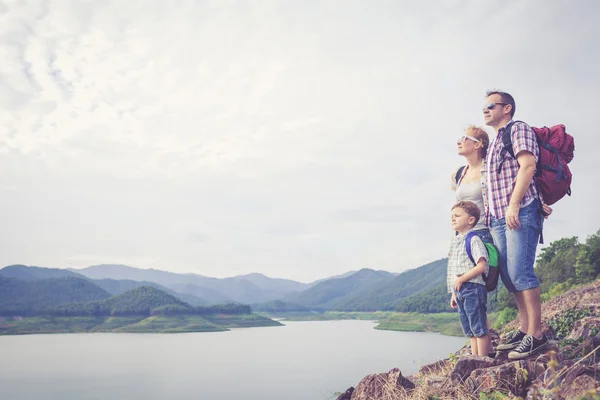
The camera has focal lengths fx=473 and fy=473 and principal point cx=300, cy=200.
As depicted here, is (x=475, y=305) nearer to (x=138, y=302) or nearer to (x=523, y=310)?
(x=523, y=310)

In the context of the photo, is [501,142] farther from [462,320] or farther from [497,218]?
[462,320]

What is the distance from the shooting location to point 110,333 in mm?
105812

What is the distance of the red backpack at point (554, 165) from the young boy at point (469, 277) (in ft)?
1.98

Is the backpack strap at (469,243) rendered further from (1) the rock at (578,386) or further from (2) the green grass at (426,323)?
(2) the green grass at (426,323)

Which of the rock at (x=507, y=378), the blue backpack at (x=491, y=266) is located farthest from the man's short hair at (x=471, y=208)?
the rock at (x=507, y=378)

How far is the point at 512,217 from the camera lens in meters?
3.88

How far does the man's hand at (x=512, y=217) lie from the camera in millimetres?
3877

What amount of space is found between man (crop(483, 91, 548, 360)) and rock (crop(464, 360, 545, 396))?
30 cm

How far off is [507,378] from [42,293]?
575ft

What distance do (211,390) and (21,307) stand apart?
116 metres

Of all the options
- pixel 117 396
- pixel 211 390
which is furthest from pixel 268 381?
pixel 117 396

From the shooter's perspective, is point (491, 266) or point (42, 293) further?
point (42, 293)

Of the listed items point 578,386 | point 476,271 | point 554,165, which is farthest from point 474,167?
point 578,386

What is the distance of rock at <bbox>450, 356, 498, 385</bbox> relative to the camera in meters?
3.75
